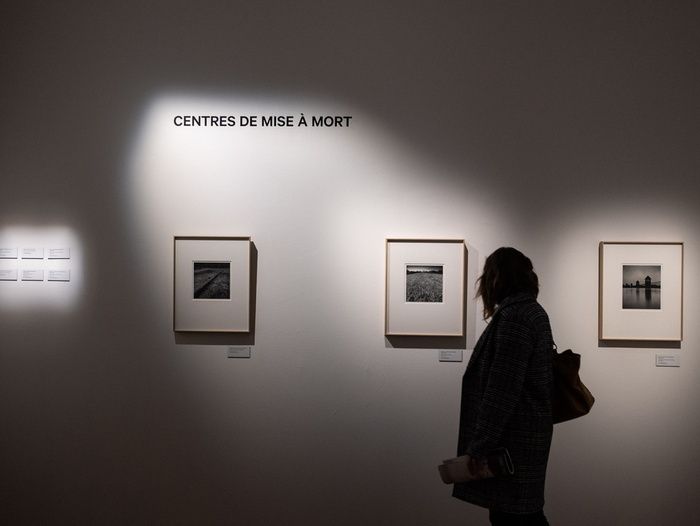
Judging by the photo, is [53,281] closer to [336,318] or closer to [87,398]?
[87,398]

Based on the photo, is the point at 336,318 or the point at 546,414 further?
the point at 336,318

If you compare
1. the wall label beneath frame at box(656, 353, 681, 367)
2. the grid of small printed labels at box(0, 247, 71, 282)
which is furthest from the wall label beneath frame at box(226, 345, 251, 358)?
the wall label beneath frame at box(656, 353, 681, 367)

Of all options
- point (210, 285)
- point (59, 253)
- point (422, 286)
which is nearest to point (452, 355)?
point (422, 286)

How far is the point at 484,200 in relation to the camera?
3.93 m

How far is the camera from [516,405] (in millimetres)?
2689

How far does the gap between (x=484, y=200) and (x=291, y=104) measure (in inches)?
58.2

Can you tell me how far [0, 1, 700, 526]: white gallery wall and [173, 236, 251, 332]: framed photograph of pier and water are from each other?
103 millimetres

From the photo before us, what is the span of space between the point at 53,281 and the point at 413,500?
2915mm

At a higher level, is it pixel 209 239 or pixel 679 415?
pixel 209 239

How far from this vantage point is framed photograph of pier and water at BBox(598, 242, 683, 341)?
3.86 m

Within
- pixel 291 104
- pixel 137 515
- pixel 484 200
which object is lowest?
pixel 137 515

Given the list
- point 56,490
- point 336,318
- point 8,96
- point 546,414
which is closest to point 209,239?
point 336,318

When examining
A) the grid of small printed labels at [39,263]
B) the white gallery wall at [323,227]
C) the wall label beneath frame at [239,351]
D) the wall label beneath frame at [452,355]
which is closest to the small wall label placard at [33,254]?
the grid of small printed labels at [39,263]

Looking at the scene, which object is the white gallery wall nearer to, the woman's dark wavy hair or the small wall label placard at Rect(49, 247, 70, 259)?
the small wall label placard at Rect(49, 247, 70, 259)
